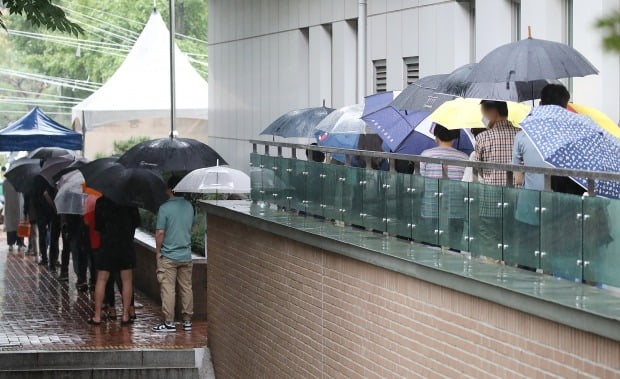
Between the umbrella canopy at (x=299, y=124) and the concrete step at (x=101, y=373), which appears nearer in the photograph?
the concrete step at (x=101, y=373)

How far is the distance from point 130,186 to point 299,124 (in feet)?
7.49

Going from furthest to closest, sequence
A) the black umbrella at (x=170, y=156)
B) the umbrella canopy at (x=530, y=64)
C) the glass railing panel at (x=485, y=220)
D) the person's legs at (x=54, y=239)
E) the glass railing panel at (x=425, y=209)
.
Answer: the person's legs at (x=54, y=239) < the black umbrella at (x=170, y=156) < the umbrella canopy at (x=530, y=64) < the glass railing panel at (x=425, y=209) < the glass railing panel at (x=485, y=220)

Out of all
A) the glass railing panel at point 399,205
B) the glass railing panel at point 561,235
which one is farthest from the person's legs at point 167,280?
the glass railing panel at point 561,235

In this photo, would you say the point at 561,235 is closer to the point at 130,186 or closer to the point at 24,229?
the point at 130,186

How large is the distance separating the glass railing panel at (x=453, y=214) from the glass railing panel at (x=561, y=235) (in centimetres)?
110

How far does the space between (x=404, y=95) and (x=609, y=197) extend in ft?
15.3

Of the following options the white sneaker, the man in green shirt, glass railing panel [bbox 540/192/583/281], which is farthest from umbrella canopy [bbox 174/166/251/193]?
glass railing panel [bbox 540/192/583/281]

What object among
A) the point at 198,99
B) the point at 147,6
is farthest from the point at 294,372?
the point at 147,6

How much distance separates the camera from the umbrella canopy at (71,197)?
18.7m

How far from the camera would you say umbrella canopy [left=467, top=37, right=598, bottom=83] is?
8.88 meters

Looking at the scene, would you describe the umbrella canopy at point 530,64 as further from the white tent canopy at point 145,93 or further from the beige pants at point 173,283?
the white tent canopy at point 145,93

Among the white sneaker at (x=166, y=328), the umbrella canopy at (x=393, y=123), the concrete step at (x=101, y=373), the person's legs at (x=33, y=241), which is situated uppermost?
the umbrella canopy at (x=393, y=123)

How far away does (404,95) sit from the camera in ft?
37.3

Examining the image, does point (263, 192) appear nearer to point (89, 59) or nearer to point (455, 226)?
point (455, 226)
